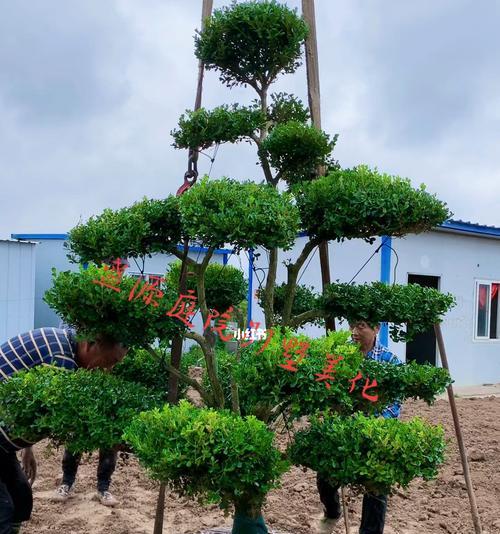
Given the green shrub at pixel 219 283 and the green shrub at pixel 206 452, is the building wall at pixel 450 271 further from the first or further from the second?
the green shrub at pixel 206 452

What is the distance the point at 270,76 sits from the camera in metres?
3.46

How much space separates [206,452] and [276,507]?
117 inches

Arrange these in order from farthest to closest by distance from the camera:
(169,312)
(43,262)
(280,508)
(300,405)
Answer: (43,262) → (280,508) → (169,312) → (300,405)

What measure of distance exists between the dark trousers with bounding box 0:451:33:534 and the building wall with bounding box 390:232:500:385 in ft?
23.9

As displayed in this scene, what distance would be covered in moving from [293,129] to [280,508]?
3200 millimetres

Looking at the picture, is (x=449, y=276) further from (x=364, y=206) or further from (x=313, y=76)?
(x=364, y=206)

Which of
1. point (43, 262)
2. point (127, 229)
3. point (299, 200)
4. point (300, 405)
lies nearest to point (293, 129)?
point (299, 200)

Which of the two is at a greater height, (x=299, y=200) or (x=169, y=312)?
(x=299, y=200)

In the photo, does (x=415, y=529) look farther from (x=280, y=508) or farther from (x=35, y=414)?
(x=35, y=414)

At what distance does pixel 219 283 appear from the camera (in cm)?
373

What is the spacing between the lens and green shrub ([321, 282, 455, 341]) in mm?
3135

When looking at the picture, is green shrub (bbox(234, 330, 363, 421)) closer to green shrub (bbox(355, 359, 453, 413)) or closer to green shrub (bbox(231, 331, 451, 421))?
green shrub (bbox(231, 331, 451, 421))

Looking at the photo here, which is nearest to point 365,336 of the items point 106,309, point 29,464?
point 106,309

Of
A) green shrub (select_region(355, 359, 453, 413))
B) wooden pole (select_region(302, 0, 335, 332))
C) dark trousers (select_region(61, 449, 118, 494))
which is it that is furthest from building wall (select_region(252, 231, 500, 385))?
green shrub (select_region(355, 359, 453, 413))
